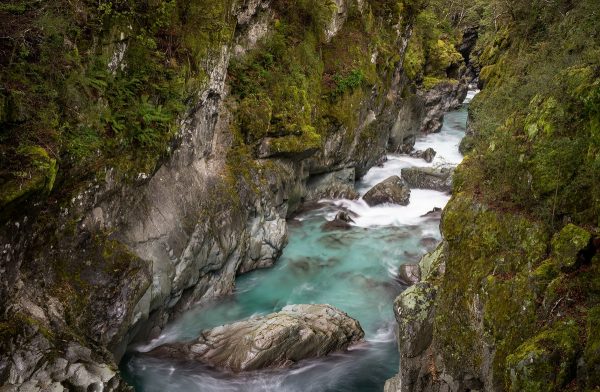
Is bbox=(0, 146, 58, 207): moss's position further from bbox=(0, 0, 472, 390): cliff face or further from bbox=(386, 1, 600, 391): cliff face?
bbox=(386, 1, 600, 391): cliff face

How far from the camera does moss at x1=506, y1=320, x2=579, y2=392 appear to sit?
5.30m

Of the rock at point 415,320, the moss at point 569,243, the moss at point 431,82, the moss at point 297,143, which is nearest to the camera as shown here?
the moss at point 569,243

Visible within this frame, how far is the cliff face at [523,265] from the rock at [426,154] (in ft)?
56.3

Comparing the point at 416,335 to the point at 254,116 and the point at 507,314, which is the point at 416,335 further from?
the point at 254,116

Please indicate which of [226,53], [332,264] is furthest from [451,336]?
[226,53]

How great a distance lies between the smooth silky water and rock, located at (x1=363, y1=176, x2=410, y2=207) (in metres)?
0.35

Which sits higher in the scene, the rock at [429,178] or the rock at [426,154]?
the rock at [426,154]

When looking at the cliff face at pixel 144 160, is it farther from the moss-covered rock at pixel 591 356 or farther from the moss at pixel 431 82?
the moss at pixel 431 82

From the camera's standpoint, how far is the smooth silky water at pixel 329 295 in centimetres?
1016

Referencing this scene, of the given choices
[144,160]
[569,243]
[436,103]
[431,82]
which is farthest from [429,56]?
[569,243]

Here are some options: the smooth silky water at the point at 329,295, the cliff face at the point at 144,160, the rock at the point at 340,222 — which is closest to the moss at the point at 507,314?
the smooth silky water at the point at 329,295

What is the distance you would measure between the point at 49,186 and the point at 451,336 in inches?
273

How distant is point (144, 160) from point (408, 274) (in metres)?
8.67

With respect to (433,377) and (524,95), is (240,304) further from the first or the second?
(524,95)
